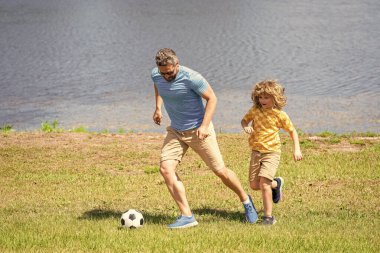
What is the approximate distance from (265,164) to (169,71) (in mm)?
1678

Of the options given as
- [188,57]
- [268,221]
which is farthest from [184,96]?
[188,57]

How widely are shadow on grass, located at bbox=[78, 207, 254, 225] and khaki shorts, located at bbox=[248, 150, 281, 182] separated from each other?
713 millimetres

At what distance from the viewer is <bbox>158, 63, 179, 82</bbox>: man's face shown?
9.16 meters

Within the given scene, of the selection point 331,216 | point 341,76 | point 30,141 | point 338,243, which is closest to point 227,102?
point 341,76

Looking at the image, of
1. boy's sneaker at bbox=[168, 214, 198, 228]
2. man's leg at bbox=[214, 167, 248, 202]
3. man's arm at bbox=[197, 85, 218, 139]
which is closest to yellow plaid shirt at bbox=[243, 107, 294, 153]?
man's leg at bbox=[214, 167, 248, 202]

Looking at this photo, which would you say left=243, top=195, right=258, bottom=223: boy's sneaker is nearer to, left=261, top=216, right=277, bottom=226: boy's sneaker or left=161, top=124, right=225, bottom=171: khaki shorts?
left=261, top=216, right=277, bottom=226: boy's sneaker

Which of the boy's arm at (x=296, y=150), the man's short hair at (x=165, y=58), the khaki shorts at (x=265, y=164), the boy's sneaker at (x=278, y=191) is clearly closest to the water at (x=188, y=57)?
→ the boy's sneaker at (x=278, y=191)

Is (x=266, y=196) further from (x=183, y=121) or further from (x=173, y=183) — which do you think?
(x=183, y=121)

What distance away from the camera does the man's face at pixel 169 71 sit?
30.0ft

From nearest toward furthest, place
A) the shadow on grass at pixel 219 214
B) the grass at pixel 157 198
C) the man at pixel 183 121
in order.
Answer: the grass at pixel 157 198 → the man at pixel 183 121 → the shadow on grass at pixel 219 214

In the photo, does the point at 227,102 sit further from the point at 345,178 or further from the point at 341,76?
the point at 345,178

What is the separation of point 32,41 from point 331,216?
2805 cm

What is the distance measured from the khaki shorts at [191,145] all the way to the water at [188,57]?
992 centimetres

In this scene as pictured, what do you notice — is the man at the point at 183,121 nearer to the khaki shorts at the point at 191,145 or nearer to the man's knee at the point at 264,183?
the khaki shorts at the point at 191,145
